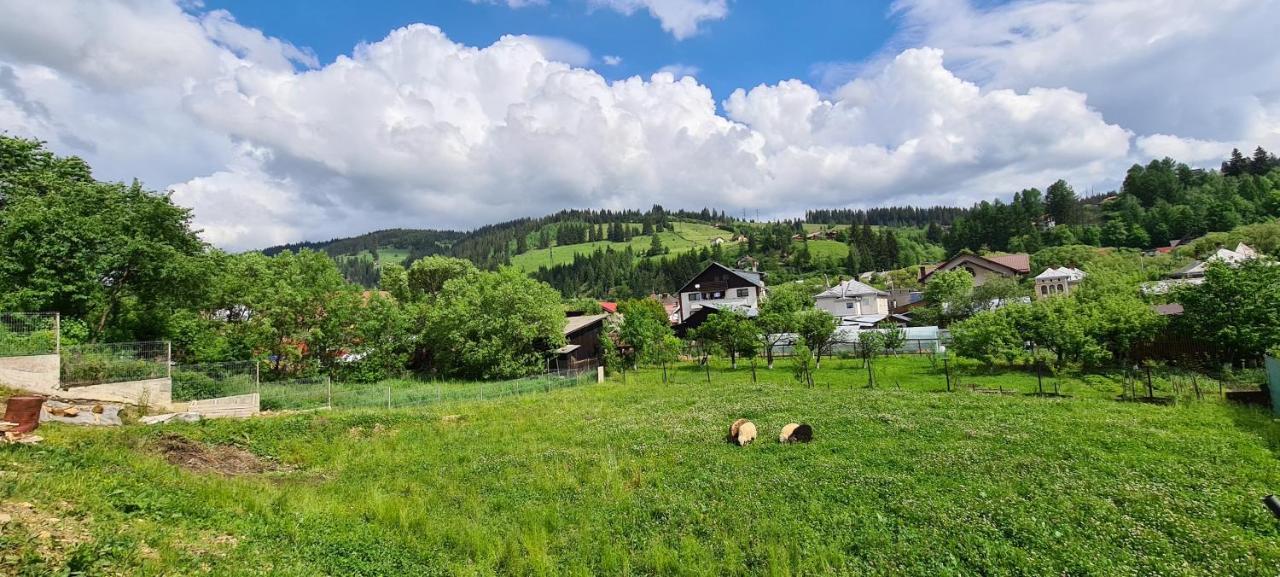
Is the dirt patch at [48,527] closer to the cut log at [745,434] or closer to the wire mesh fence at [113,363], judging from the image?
the cut log at [745,434]

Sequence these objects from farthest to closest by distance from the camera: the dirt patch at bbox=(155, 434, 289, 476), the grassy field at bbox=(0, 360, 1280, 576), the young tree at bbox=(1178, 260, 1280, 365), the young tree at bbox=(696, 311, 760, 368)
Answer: the young tree at bbox=(696, 311, 760, 368), the young tree at bbox=(1178, 260, 1280, 365), the dirt patch at bbox=(155, 434, 289, 476), the grassy field at bbox=(0, 360, 1280, 576)

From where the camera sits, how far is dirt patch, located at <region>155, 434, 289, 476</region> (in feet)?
40.6

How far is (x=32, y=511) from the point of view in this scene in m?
6.95

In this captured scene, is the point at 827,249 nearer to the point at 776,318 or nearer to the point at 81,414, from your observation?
the point at 776,318

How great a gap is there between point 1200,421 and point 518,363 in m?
31.2

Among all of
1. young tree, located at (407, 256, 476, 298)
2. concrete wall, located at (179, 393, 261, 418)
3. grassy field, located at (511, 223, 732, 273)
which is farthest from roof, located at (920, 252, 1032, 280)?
grassy field, located at (511, 223, 732, 273)

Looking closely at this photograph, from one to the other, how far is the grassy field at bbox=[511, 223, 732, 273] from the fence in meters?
128

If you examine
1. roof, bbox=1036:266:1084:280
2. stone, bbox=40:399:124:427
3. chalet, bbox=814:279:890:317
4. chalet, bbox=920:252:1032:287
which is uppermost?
chalet, bbox=920:252:1032:287

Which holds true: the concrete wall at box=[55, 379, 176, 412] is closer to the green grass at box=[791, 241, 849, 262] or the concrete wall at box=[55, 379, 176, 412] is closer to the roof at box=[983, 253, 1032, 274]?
the roof at box=[983, 253, 1032, 274]

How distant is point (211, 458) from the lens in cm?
1310

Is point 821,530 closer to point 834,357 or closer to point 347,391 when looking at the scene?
point 347,391

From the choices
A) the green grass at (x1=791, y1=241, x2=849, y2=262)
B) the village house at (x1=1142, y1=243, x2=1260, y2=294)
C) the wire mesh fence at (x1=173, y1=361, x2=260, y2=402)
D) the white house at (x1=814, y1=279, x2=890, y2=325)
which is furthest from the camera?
the green grass at (x1=791, y1=241, x2=849, y2=262)

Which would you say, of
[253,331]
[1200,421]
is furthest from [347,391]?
[1200,421]

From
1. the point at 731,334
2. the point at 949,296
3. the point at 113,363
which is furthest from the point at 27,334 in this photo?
the point at 949,296
